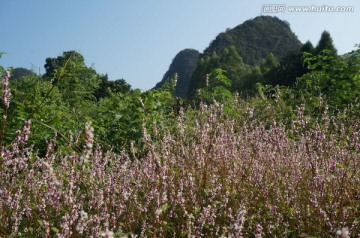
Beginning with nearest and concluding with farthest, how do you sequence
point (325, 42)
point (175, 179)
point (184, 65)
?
point (175, 179) < point (325, 42) < point (184, 65)

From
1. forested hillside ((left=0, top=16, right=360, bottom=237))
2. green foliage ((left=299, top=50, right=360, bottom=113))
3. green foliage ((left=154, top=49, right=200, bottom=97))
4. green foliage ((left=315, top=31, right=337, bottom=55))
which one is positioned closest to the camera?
forested hillside ((left=0, top=16, right=360, bottom=237))

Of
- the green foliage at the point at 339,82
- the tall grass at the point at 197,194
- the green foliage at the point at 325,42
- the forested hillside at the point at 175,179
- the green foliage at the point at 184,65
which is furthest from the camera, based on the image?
the green foliage at the point at 184,65

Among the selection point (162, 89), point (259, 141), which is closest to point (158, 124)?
point (162, 89)

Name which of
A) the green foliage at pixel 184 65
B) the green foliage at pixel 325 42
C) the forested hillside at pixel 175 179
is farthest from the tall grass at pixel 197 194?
the green foliage at pixel 184 65

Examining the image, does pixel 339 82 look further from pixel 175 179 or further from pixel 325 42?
pixel 325 42

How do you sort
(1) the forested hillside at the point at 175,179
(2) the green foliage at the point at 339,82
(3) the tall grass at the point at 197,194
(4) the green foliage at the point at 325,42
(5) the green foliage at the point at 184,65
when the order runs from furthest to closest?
(5) the green foliage at the point at 184,65
(4) the green foliage at the point at 325,42
(2) the green foliage at the point at 339,82
(3) the tall grass at the point at 197,194
(1) the forested hillside at the point at 175,179

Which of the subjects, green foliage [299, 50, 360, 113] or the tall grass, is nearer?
the tall grass

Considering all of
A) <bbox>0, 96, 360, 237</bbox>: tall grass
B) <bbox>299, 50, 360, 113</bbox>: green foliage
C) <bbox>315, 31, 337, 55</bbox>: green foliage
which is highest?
<bbox>315, 31, 337, 55</bbox>: green foliage

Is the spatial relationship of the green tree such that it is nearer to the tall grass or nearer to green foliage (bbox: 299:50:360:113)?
the tall grass

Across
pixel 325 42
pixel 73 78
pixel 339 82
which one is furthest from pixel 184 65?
pixel 339 82

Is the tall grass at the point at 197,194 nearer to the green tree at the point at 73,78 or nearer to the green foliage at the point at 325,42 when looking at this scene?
the green tree at the point at 73,78

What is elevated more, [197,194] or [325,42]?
[325,42]

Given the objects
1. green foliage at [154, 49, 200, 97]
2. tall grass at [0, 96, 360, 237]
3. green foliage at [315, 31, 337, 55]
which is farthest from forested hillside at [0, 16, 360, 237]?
green foliage at [154, 49, 200, 97]

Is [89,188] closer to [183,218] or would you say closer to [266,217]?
[183,218]
